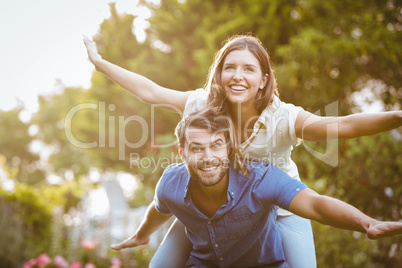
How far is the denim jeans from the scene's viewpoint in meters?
2.50

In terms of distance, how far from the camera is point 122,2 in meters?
3.53

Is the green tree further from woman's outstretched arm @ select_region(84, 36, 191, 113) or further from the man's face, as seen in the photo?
the man's face

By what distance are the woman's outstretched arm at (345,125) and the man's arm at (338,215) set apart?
1.49 ft

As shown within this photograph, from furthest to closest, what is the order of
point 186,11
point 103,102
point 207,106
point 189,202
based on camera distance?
point 103,102, point 186,11, point 207,106, point 189,202

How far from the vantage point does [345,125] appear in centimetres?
219

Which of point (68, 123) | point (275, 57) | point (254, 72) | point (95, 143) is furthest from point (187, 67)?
point (254, 72)

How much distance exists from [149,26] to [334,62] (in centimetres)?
472

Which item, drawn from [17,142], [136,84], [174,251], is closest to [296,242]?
[174,251]

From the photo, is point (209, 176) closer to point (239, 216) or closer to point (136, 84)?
point (239, 216)

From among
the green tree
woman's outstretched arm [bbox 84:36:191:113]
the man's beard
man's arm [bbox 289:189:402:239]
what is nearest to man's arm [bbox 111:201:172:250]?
the man's beard

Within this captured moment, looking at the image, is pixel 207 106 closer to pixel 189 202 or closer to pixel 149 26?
pixel 189 202

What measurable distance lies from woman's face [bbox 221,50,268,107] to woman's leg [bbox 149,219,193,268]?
94 cm
